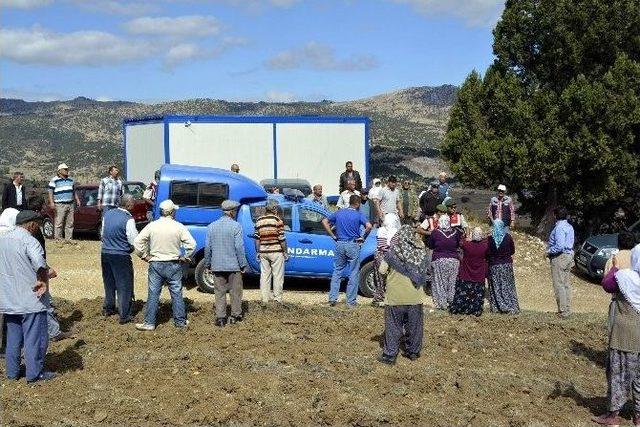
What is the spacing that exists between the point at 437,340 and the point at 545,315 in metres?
2.92

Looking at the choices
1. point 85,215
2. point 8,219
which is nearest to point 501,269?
point 8,219

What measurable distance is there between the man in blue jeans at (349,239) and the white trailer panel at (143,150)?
1203cm

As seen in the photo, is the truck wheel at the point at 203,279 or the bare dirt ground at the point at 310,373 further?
the truck wheel at the point at 203,279

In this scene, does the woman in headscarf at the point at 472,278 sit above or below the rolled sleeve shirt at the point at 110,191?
below

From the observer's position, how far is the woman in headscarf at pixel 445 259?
39.9ft

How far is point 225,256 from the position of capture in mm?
10609

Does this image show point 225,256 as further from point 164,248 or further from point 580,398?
point 580,398

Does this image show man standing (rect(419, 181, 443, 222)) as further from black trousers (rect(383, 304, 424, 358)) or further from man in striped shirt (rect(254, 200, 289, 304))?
black trousers (rect(383, 304, 424, 358))

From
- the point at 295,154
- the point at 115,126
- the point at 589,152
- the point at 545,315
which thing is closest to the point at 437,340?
the point at 545,315

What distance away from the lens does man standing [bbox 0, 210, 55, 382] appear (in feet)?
25.7

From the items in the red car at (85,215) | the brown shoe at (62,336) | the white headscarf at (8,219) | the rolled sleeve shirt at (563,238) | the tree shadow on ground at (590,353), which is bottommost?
the tree shadow on ground at (590,353)

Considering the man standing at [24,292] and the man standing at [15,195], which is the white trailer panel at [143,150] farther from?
the man standing at [24,292]

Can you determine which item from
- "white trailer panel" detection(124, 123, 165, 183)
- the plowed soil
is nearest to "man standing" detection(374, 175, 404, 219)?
the plowed soil

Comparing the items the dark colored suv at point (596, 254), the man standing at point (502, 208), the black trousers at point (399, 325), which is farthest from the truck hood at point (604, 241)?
the black trousers at point (399, 325)
